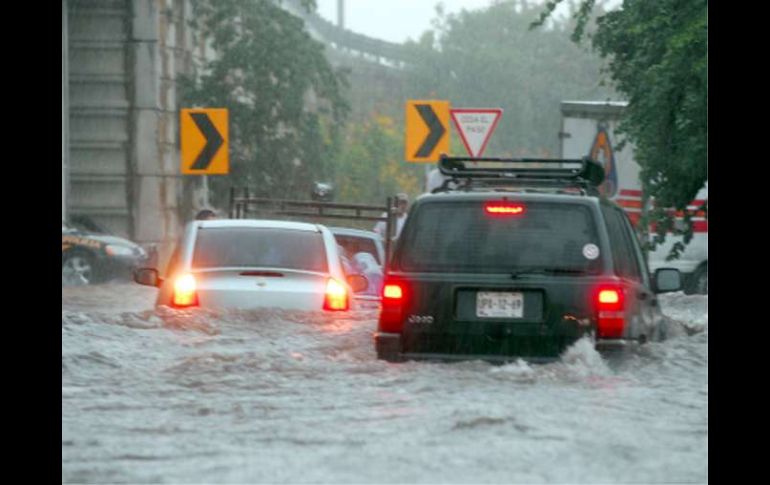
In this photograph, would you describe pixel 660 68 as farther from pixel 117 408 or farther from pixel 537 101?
pixel 537 101

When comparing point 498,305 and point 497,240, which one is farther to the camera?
point 497,240

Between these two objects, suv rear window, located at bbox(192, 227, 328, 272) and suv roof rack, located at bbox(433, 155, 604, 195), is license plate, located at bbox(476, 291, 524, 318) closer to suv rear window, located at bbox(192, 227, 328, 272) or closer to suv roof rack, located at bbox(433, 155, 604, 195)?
suv roof rack, located at bbox(433, 155, 604, 195)

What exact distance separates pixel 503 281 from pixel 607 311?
676 mm

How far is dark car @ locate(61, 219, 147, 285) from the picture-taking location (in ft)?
97.5

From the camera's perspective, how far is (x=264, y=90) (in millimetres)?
38281

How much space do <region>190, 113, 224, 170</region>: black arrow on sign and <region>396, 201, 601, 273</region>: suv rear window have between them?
→ 1184 centimetres

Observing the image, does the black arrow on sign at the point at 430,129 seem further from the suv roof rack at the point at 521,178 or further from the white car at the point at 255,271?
the suv roof rack at the point at 521,178

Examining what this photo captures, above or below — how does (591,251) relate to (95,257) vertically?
above

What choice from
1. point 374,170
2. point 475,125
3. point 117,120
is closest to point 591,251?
point 475,125

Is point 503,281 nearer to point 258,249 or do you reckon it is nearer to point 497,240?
point 497,240

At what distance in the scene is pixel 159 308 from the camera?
15.4m

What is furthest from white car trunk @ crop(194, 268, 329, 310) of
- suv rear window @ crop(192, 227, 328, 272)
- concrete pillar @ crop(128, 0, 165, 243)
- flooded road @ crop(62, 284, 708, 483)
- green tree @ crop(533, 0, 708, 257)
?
concrete pillar @ crop(128, 0, 165, 243)

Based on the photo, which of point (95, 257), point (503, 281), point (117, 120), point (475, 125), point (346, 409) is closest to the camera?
point (346, 409)
